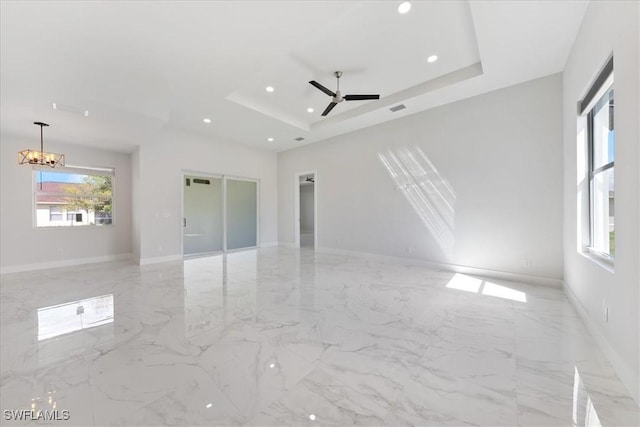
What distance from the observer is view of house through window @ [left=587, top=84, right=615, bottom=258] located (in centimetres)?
232

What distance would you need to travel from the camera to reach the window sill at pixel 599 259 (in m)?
2.14

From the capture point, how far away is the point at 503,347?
7.02ft

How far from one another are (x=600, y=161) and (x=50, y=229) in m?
9.49

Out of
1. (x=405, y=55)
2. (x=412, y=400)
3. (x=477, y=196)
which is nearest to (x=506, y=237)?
(x=477, y=196)

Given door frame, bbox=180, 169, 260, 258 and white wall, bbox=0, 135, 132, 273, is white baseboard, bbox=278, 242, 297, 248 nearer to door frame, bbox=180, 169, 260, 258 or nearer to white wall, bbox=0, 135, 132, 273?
door frame, bbox=180, 169, 260, 258

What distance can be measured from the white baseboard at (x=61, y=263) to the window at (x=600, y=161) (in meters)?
8.92

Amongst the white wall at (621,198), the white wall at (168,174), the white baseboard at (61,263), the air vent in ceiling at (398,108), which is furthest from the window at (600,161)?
the white baseboard at (61,263)

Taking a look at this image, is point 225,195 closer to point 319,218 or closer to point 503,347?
point 319,218

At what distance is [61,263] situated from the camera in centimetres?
564

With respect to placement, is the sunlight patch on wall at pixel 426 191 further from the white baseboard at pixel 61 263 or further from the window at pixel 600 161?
the white baseboard at pixel 61 263

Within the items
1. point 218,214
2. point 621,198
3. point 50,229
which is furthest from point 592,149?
point 50,229

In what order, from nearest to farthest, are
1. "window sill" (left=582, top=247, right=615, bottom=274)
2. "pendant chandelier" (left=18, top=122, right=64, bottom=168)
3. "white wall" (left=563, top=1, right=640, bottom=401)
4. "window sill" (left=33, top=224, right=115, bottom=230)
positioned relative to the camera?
"white wall" (left=563, top=1, right=640, bottom=401)
"window sill" (left=582, top=247, right=615, bottom=274)
"pendant chandelier" (left=18, top=122, right=64, bottom=168)
"window sill" (left=33, top=224, right=115, bottom=230)

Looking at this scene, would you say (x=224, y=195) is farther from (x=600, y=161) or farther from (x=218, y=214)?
(x=600, y=161)

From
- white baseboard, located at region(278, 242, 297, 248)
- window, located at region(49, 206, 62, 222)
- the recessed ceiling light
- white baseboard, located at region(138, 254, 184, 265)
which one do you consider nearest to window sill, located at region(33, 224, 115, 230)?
window, located at region(49, 206, 62, 222)
